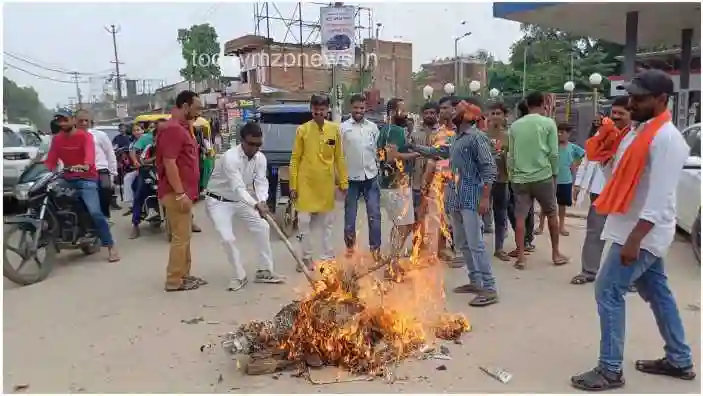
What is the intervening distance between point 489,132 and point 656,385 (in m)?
3.80

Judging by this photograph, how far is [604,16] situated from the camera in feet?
50.3

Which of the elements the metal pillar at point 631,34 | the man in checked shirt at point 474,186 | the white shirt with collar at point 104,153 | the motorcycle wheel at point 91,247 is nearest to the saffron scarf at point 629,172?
the man in checked shirt at point 474,186

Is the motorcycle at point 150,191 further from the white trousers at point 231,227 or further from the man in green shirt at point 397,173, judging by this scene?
the man in green shirt at point 397,173

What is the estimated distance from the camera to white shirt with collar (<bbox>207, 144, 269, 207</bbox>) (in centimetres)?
554

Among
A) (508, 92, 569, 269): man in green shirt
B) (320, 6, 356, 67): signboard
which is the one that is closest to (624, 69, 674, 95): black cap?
(508, 92, 569, 269): man in green shirt

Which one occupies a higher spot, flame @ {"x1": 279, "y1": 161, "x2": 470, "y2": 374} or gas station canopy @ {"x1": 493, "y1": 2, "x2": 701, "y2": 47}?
gas station canopy @ {"x1": 493, "y1": 2, "x2": 701, "y2": 47}

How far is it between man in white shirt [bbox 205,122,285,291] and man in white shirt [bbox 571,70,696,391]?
3.10m

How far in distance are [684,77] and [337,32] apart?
386 inches

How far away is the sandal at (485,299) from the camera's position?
16.2 feet

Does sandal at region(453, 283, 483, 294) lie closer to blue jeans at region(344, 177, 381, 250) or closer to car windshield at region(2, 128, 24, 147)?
blue jeans at region(344, 177, 381, 250)

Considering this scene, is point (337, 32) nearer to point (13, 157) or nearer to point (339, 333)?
point (13, 157)

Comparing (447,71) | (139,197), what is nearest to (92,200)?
(139,197)

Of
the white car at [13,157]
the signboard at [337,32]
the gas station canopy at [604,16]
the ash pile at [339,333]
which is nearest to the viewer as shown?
the ash pile at [339,333]

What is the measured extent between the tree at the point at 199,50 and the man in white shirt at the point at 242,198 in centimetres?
3623
